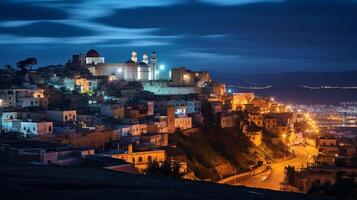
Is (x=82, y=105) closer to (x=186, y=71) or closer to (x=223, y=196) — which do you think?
(x=186, y=71)

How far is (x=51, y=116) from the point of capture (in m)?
29.6

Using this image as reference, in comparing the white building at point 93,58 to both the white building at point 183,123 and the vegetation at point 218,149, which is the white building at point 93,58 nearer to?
the vegetation at point 218,149

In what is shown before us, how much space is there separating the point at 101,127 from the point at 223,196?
17.9m

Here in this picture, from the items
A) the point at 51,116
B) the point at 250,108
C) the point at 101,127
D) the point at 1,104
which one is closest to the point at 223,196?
the point at 101,127

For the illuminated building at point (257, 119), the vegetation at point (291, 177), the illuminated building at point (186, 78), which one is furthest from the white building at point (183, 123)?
the illuminated building at point (186, 78)

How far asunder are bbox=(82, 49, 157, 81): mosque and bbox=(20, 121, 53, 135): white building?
1995cm

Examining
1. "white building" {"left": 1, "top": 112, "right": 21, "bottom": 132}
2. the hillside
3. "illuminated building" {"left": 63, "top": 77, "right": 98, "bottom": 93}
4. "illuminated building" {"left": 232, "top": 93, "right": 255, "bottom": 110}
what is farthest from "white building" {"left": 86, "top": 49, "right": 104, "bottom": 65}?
the hillside

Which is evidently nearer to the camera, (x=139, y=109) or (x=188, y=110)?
(x=139, y=109)

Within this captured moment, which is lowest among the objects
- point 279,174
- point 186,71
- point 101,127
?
point 279,174

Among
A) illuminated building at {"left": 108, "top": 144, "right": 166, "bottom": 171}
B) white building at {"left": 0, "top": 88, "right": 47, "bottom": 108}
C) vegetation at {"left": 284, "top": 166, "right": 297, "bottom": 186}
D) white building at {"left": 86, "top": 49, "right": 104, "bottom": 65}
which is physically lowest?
vegetation at {"left": 284, "top": 166, "right": 297, "bottom": 186}

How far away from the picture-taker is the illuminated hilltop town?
24.4 meters

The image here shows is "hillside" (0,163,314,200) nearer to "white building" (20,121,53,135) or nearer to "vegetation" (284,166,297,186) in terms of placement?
"white building" (20,121,53,135)

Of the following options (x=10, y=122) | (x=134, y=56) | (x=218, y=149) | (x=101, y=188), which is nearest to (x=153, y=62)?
(x=134, y=56)

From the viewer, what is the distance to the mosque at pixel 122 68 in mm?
48750
